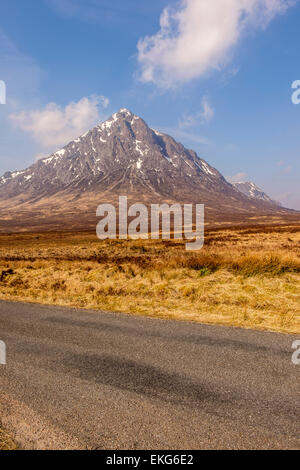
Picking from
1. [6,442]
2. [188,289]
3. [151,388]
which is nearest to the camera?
[6,442]

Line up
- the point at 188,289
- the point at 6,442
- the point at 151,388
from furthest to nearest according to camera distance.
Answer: the point at 188,289
the point at 151,388
the point at 6,442

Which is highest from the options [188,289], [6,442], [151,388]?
[188,289]

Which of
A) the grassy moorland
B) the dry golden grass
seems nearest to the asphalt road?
the dry golden grass

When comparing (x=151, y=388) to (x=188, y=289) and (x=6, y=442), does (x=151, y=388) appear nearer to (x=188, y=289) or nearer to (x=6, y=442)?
(x=6, y=442)

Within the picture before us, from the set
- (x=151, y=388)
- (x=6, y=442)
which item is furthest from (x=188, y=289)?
(x=6, y=442)

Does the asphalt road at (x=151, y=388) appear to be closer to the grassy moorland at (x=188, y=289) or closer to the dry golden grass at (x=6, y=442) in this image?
the dry golden grass at (x=6, y=442)

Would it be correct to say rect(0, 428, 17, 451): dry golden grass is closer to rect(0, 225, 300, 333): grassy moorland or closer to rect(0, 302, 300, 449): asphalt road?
rect(0, 302, 300, 449): asphalt road

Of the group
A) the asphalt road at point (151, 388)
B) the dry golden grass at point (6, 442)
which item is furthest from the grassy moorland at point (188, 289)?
the dry golden grass at point (6, 442)

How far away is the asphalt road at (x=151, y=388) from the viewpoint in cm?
439

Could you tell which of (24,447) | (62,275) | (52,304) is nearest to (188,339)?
(24,447)

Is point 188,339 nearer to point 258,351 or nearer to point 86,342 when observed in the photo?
point 258,351

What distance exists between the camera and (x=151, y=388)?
5.61 meters
